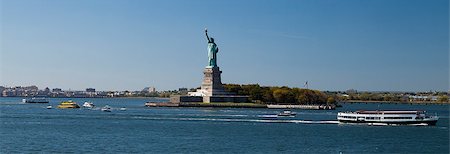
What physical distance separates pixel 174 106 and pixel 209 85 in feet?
17.1

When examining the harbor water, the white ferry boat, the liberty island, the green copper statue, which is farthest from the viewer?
the green copper statue

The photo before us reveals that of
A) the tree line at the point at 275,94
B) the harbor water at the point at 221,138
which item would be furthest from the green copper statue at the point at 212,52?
the harbor water at the point at 221,138

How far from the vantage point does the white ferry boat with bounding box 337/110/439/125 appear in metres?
55.8

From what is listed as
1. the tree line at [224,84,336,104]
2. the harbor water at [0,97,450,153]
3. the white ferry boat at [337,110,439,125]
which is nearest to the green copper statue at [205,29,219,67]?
the tree line at [224,84,336,104]

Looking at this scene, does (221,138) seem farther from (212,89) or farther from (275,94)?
(275,94)

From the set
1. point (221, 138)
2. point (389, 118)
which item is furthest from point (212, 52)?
point (221, 138)

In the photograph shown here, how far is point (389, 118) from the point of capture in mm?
56562

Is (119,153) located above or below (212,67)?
below

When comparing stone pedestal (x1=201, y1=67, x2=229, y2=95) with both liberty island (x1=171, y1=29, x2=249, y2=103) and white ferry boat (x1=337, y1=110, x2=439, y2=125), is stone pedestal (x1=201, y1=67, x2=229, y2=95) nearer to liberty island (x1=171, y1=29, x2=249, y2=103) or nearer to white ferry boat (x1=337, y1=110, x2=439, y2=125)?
liberty island (x1=171, y1=29, x2=249, y2=103)

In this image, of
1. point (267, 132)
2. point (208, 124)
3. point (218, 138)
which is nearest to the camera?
point (218, 138)

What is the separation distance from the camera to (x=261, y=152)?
34719 mm

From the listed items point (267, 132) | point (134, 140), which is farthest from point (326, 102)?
point (134, 140)

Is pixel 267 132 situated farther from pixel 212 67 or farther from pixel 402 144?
pixel 212 67

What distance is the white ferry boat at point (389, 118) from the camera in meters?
55.8
